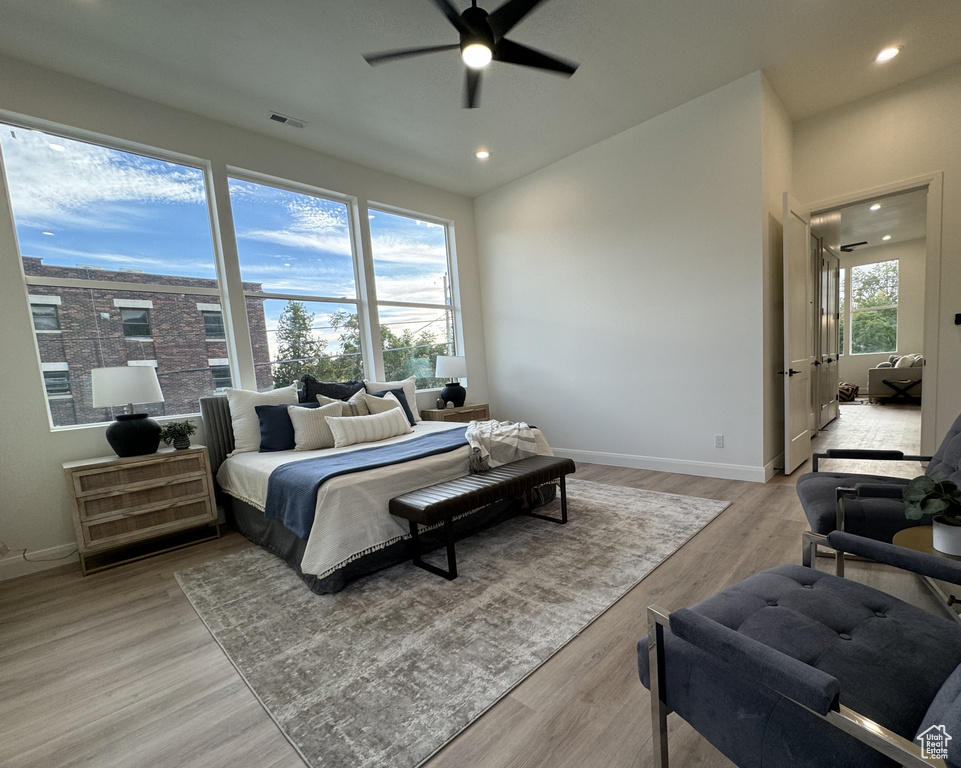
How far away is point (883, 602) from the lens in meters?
1.15

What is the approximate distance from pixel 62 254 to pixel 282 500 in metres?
2.45

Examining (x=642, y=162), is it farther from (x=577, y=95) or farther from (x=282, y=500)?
(x=282, y=500)

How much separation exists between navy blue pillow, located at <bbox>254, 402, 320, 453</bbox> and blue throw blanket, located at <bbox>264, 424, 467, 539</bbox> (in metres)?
0.63

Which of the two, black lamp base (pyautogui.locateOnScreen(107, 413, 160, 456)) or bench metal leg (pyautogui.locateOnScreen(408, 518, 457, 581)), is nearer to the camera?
bench metal leg (pyautogui.locateOnScreen(408, 518, 457, 581))

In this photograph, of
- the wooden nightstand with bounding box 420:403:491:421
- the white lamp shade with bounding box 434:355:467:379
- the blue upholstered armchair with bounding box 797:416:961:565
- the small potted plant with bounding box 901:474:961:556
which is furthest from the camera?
the white lamp shade with bounding box 434:355:467:379

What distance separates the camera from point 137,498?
282cm

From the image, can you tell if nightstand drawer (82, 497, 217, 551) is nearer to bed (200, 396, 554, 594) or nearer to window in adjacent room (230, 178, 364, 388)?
bed (200, 396, 554, 594)

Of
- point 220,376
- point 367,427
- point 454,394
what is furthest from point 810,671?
point 454,394

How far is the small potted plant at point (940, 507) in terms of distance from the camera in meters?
1.31

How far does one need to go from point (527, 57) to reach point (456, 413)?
10.7ft

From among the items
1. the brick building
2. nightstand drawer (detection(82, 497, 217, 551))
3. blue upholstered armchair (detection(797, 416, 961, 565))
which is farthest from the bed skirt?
blue upholstered armchair (detection(797, 416, 961, 565))

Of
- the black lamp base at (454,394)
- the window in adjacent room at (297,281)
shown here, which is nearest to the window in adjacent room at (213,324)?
the window in adjacent room at (297,281)

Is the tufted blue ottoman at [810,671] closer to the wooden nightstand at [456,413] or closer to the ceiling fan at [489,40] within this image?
the ceiling fan at [489,40]

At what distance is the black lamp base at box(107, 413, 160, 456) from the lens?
2805 mm
